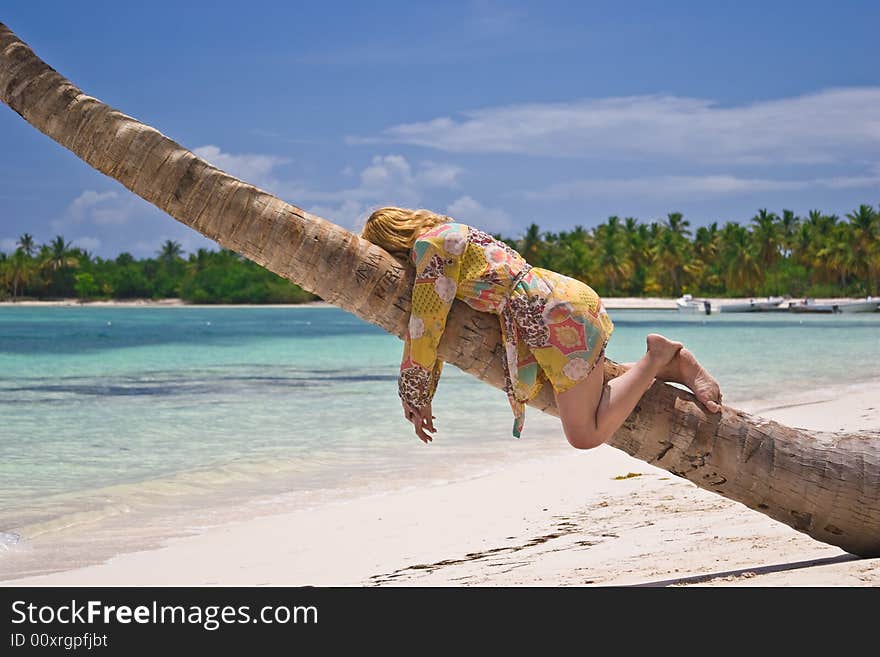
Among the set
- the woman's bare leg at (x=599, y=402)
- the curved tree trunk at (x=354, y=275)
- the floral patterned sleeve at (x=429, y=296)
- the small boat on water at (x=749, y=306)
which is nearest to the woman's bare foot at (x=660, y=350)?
the woman's bare leg at (x=599, y=402)

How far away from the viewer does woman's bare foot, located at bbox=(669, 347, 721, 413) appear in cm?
472

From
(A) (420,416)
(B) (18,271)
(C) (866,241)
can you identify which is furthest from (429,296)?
(B) (18,271)

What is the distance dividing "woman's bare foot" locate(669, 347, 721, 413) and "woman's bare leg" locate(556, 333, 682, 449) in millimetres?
151

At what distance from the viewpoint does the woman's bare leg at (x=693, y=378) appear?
15.5 ft

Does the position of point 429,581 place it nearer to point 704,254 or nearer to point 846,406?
point 846,406

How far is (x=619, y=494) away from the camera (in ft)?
27.2

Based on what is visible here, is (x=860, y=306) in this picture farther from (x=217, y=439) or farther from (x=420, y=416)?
(x=420, y=416)

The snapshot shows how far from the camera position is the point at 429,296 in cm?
435

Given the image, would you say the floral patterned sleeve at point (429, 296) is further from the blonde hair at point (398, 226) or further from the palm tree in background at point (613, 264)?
the palm tree in background at point (613, 264)

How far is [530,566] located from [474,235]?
2311 millimetres

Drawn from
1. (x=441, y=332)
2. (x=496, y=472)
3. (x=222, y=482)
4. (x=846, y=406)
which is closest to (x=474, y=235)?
(x=441, y=332)

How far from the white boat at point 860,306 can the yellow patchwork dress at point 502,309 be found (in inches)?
3104

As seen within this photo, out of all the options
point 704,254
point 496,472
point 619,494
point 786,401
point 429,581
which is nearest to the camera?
point 429,581
